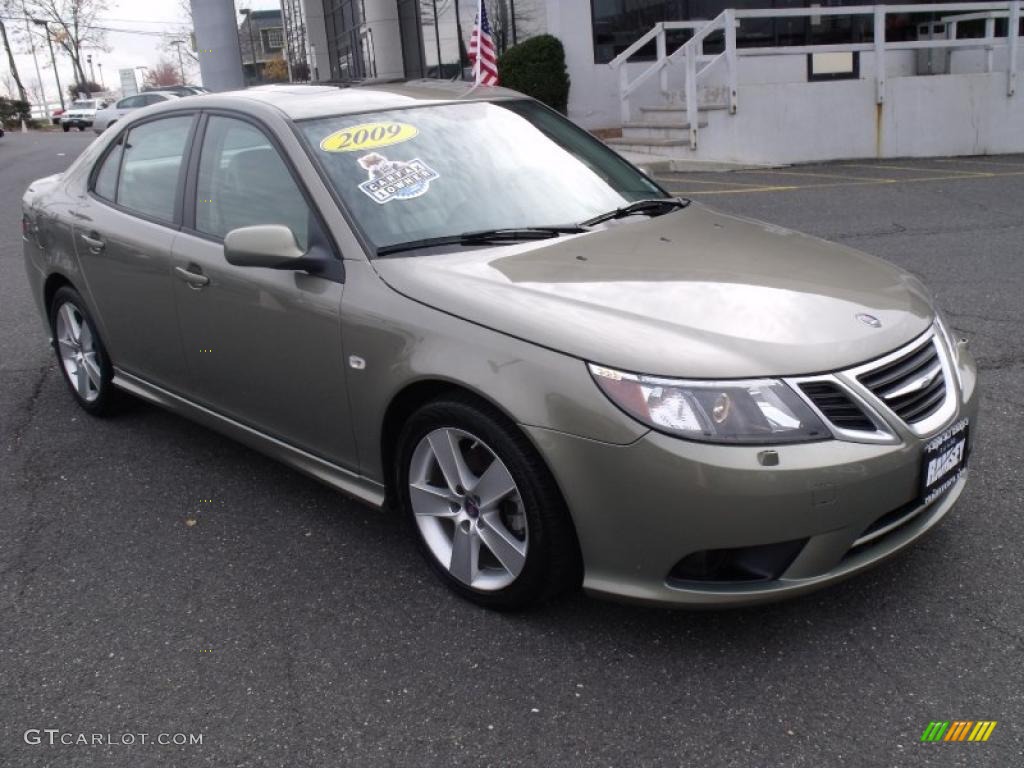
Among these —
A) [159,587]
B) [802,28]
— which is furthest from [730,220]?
[802,28]

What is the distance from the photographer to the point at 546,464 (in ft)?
9.16

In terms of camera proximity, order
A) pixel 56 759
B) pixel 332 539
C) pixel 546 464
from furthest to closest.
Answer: pixel 332 539
pixel 546 464
pixel 56 759

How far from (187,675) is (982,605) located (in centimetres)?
240

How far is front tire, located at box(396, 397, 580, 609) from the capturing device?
2846 millimetres

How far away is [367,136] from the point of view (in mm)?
3725

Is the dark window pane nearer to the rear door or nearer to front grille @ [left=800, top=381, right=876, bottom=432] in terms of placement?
the rear door

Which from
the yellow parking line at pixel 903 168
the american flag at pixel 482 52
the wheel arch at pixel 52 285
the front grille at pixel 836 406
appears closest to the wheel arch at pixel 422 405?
the front grille at pixel 836 406

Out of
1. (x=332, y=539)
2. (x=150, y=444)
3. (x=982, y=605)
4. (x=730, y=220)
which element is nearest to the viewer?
(x=982, y=605)

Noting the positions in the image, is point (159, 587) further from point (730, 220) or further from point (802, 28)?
point (802, 28)

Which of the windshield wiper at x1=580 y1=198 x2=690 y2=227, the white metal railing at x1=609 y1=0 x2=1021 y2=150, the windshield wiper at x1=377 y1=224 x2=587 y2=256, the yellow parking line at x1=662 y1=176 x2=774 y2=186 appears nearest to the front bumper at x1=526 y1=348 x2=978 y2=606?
the windshield wiper at x1=377 y1=224 x2=587 y2=256

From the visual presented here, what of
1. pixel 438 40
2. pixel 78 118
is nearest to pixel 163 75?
pixel 78 118

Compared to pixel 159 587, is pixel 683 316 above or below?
above

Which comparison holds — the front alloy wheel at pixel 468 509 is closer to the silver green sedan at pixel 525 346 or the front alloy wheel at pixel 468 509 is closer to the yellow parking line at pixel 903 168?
the silver green sedan at pixel 525 346

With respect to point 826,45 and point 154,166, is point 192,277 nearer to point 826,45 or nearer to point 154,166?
point 154,166
